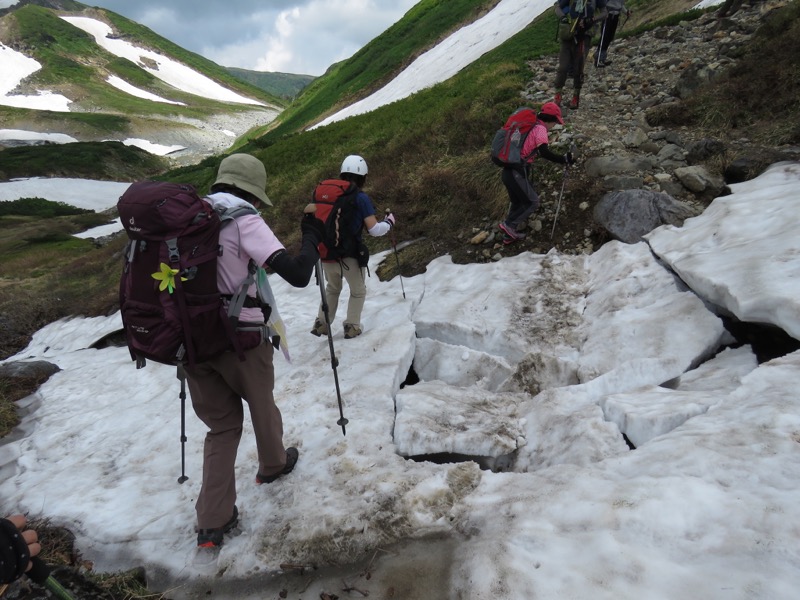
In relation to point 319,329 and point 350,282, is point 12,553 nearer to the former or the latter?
point 350,282

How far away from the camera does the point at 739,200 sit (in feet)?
21.3

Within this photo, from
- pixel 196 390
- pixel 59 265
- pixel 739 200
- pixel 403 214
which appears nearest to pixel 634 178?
pixel 739 200

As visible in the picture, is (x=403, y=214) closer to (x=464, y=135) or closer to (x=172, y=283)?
(x=464, y=135)

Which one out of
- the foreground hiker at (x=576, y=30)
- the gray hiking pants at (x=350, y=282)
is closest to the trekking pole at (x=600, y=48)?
the foreground hiker at (x=576, y=30)

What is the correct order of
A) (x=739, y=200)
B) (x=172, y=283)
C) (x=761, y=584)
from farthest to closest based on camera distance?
(x=739, y=200) → (x=172, y=283) → (x=761, y=584)

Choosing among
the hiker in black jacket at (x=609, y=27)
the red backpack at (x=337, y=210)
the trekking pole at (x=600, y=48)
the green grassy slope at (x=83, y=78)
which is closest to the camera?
the red backpack at (x=337, y=210)

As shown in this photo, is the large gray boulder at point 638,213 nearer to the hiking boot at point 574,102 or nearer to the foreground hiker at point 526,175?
the foreground hiker at point 526,175

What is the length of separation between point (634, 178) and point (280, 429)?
750 cm

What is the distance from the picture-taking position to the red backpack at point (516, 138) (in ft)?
25.0

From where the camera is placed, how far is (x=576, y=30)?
10.8 meters

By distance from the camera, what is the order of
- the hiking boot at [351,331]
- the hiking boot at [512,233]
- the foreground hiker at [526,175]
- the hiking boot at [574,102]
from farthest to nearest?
the hiking boot at [574,102] < the hiking boot at [512,233] < the foreground hiker at [526,175] < the hiking boot at [351,331]

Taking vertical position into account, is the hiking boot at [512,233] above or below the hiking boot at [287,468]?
above

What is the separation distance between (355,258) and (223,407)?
3385mm

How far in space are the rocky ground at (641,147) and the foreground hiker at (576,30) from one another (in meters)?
0.80
